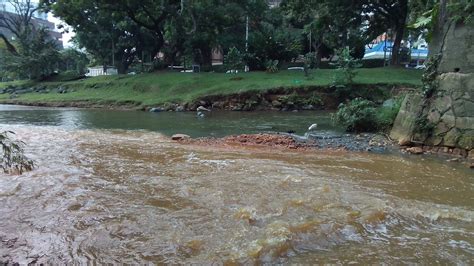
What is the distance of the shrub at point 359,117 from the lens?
12.6m

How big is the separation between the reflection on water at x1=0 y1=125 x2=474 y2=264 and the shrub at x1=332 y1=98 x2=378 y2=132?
10.6 feet

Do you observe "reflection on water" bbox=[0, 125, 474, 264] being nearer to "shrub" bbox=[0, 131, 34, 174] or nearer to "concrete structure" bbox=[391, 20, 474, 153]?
"shrub" bbox=[0, 131, 34, 174]

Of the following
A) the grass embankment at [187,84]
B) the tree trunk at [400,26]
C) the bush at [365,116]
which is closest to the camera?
the bush at [365,116]

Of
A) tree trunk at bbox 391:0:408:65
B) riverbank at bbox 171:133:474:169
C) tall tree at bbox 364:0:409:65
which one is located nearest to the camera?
riverbank at bbox 171:133:474:169

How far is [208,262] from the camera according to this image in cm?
421

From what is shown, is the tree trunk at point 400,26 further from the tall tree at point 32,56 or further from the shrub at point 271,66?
the tall tree at point 32,56

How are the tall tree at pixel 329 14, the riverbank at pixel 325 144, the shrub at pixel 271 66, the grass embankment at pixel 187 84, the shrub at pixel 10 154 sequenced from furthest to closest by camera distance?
the shrub at pixel 271 66
the tall tree at pixel 329 14
the grass embankment at pixel 187 84
the riverbank at pixel 325 144
the shrub at pixel 10 154

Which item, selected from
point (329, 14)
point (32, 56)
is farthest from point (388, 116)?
point (32, 56)

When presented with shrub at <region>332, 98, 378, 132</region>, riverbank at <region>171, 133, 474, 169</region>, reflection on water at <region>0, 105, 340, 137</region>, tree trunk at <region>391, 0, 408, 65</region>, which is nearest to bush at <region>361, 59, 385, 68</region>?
tree trunk at <region>391, 0, 408, 65</region>

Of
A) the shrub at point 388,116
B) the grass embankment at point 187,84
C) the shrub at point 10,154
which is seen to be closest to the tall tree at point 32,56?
the grass embankment at point 187,84

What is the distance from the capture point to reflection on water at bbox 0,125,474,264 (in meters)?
4.45

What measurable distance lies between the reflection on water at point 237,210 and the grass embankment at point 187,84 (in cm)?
1276

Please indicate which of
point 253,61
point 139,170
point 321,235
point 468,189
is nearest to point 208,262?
point 321,235

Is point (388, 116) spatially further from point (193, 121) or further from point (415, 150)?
point (193, 121)
